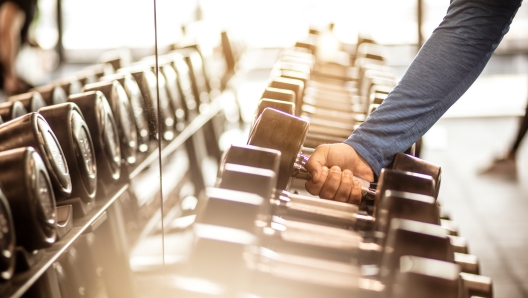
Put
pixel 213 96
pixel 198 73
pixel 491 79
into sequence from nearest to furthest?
pixel 198 73 < pixel 213 96 < pixel 491 79

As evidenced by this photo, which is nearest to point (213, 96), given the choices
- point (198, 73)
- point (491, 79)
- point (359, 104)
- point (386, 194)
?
point (198, 73)

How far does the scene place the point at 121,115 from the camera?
1383 millimetres

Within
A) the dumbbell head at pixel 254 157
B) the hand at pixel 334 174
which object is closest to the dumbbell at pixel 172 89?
the hand at pixel 334 174

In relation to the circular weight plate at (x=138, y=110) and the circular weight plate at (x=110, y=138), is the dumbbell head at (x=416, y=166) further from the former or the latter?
the circular weight plate at (x=138, y=110)

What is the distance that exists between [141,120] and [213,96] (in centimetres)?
144

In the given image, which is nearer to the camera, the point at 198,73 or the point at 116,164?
the point at 116,164

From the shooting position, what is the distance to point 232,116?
147 inches

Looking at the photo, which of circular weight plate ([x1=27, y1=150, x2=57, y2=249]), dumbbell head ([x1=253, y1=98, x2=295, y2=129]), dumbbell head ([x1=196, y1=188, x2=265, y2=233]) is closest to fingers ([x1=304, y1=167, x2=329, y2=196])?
dumbbell head ([x1=253, y1=98, x2=295, y2=129])

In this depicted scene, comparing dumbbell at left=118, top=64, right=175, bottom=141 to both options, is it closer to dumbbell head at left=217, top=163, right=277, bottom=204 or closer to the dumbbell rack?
the dumbbell rack

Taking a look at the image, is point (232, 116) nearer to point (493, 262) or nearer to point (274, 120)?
point (493, 262)

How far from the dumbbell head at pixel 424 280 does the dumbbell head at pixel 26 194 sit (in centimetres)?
51

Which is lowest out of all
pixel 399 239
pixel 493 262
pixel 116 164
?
pixel 493 262

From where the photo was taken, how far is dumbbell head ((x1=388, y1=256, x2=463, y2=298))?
1.51ft

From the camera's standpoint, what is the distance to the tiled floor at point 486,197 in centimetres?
204
